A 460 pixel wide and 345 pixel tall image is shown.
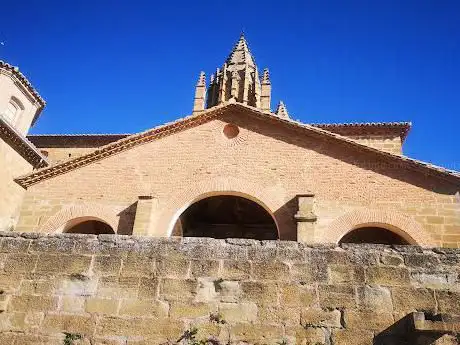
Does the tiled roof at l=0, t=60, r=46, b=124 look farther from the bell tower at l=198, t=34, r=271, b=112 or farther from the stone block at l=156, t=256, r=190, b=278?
the stone block at l=156, t=256, r=190, b=278

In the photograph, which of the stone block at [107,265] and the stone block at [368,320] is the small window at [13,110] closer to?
the stone block at [107,265]

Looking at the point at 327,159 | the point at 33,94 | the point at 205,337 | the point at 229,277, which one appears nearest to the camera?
the point at 205,337

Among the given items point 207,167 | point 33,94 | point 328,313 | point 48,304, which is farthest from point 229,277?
point 33,94

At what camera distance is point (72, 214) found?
37.6ft

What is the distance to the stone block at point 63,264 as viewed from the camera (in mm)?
3852

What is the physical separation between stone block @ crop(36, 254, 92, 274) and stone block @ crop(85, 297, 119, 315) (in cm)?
32

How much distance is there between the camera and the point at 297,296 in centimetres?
354

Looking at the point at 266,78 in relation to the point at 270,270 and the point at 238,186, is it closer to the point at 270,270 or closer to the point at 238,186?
the point at 238,186

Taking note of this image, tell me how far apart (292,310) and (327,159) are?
8.28 meters

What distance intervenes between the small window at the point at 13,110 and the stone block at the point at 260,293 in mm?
18357

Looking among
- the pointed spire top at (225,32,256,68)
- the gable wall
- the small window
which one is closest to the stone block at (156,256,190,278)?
the gable wall

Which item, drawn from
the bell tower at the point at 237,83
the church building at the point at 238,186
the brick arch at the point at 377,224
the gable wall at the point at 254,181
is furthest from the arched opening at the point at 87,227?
the bell tower at the point at 237,83

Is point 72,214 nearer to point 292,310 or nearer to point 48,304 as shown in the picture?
point 48,304

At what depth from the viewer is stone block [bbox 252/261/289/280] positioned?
364 cm
